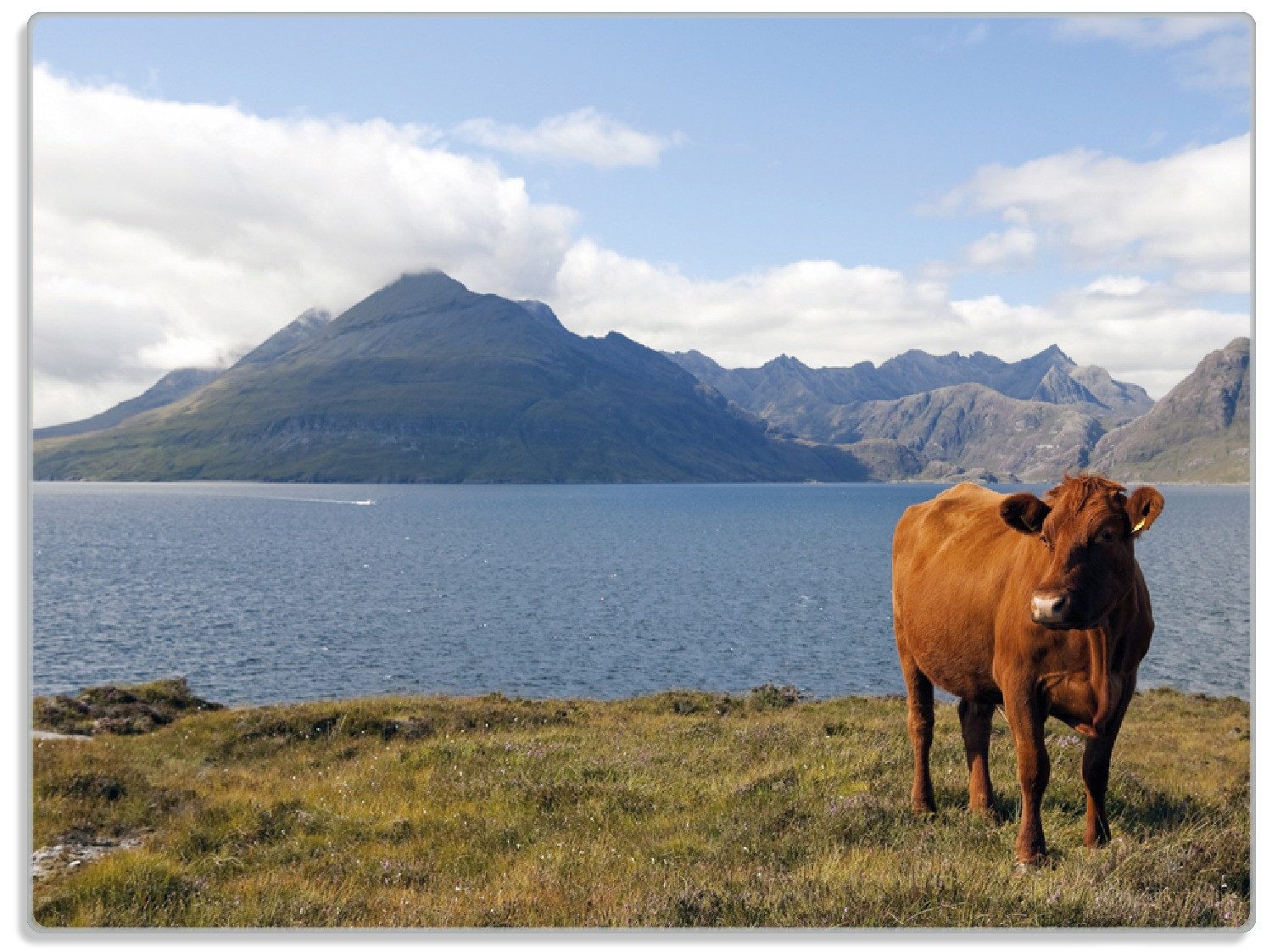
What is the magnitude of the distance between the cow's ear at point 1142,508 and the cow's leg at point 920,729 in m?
4.50

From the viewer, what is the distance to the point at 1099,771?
8.98m

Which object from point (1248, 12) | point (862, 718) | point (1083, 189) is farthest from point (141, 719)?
point (1248, 12)

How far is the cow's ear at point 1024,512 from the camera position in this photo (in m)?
8.34

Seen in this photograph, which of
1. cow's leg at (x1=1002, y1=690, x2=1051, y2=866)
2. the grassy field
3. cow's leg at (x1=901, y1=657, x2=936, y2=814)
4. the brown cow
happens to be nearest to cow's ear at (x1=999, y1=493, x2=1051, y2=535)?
the brown cow

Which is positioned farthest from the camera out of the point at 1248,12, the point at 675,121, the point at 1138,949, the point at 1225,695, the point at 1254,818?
the point at 1225,695

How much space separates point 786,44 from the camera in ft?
36.1

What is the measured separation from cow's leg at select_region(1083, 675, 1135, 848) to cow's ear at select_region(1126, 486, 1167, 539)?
67.0 inches

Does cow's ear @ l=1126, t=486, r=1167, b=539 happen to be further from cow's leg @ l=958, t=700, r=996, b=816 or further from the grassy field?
cow's leg @ l=958, t=700, r=996, b=816

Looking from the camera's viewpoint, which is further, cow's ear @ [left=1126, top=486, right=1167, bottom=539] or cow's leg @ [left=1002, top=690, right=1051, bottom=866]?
cow's leg @ [left=1002, top=690, right=1051, bottom=866]

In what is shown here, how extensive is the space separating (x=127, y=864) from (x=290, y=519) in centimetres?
18817

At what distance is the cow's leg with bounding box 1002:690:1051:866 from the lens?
8.83m

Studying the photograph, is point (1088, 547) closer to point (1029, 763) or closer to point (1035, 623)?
point (1035, 623)

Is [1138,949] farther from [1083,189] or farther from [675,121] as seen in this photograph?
[675,121]

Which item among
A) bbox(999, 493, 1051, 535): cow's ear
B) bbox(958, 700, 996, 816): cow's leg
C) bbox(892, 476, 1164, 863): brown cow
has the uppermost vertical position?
bbox(999, 493, 1051, 535): cow's ear
